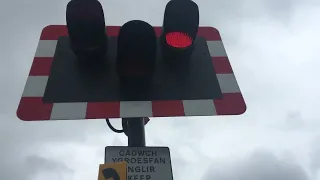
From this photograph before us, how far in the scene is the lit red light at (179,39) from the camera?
2.55 metres

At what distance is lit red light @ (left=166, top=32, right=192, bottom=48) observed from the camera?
8.38 feet

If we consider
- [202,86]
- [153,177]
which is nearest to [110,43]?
[202,86]

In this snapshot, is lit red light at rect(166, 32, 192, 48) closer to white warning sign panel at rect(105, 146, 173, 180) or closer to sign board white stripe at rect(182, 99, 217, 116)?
sign board white stripe at rect(182, 99, 217, 116)

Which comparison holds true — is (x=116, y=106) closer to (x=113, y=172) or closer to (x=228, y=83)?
(x=113, y=172)

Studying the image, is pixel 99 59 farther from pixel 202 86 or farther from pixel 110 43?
pixel 202 86

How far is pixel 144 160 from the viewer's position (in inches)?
95.5

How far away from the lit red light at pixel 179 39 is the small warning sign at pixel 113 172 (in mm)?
810

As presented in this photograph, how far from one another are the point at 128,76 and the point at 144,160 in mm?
453

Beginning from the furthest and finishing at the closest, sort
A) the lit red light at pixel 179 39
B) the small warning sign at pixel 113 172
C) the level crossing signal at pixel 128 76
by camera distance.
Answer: the lit red light at pixel 179 39, the level crossing signal at pixel 128 76, the small warning sign at pixel 113 172

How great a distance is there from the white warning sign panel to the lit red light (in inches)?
22.9

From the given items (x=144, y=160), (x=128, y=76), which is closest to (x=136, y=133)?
(x=144, y=160)

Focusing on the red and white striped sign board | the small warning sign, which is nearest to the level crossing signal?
the red and white striped sign board

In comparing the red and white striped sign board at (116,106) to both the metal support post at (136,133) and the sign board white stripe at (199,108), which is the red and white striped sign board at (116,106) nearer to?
the sign board white stripe at (199,108)

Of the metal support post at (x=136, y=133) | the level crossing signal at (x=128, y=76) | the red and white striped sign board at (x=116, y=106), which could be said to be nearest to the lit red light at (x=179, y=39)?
the level crossing signal at (x=128, y=76)
